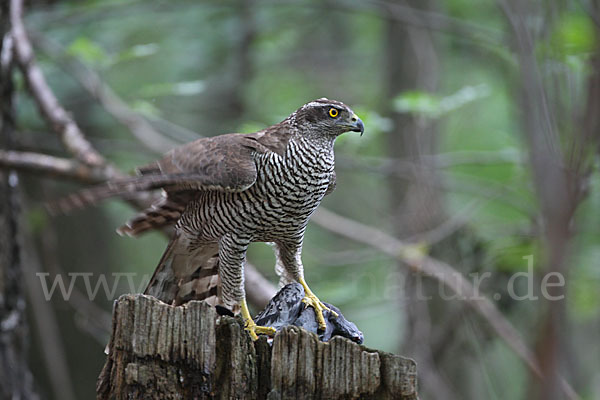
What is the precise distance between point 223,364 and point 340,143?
328cm

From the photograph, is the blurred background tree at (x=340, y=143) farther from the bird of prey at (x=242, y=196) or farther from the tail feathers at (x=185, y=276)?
the tail feathers at (x=185, y=276)

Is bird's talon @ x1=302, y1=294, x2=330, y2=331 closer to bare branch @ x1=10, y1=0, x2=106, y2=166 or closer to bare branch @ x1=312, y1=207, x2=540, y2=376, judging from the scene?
bare branch @ x1=312, y1=207, x2=540, y2=376

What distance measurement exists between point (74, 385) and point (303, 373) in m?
5.57

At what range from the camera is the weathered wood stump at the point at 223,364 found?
2.19 meters

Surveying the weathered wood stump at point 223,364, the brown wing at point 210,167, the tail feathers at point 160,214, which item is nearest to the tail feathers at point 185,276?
the tail feathers at point 160,214

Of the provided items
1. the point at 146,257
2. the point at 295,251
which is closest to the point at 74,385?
the point at 146,257

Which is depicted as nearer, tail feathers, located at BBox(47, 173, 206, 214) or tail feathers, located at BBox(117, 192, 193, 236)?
tail feathers, located at BBox(47, 173, 206, 214)

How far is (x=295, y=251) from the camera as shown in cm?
340

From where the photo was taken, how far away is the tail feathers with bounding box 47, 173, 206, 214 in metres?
2.22

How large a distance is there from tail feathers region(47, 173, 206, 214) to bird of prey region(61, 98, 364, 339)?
2 centimetres

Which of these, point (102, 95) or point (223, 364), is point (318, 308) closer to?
point (223, 364)

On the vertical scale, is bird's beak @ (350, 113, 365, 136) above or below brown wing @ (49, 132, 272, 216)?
above

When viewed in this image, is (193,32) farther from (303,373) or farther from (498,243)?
(303,373)

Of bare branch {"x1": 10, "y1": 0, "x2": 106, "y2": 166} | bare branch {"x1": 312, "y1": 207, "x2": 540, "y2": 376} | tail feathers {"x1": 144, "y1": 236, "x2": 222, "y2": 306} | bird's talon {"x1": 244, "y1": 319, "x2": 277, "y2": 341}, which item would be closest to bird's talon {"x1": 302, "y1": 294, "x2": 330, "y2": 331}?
bird's talon {"x1": 244, "y1": 319, "x2": 277, "y2": 341}
